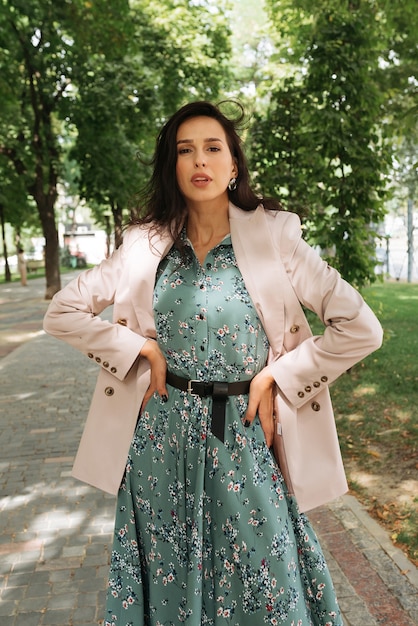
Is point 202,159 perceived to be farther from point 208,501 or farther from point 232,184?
point 208,501

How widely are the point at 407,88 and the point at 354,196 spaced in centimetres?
528

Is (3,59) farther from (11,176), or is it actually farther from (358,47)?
(358,47)

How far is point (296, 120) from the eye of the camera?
32.1 feet

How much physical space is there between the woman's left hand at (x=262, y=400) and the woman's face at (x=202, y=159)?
657 millimetres

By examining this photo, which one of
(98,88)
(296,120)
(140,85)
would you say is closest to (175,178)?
(296,120)

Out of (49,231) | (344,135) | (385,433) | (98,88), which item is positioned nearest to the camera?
(385,433)

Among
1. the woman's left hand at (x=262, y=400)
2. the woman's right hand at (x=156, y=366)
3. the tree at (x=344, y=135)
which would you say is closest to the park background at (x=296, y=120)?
the tree at (x=344, y=135)

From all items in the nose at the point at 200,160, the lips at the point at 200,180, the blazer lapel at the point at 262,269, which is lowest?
the blazer lapel at the point at 262,269

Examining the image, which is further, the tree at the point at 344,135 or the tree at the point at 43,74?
→ the tree at the point at 43,74

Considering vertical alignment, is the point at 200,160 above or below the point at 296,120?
below

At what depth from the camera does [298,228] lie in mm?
2412

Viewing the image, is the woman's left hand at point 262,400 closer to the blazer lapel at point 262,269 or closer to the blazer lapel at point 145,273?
the blazer lapel at point 262,269

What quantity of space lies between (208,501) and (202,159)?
121 centimetres

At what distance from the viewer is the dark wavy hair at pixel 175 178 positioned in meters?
2.42
